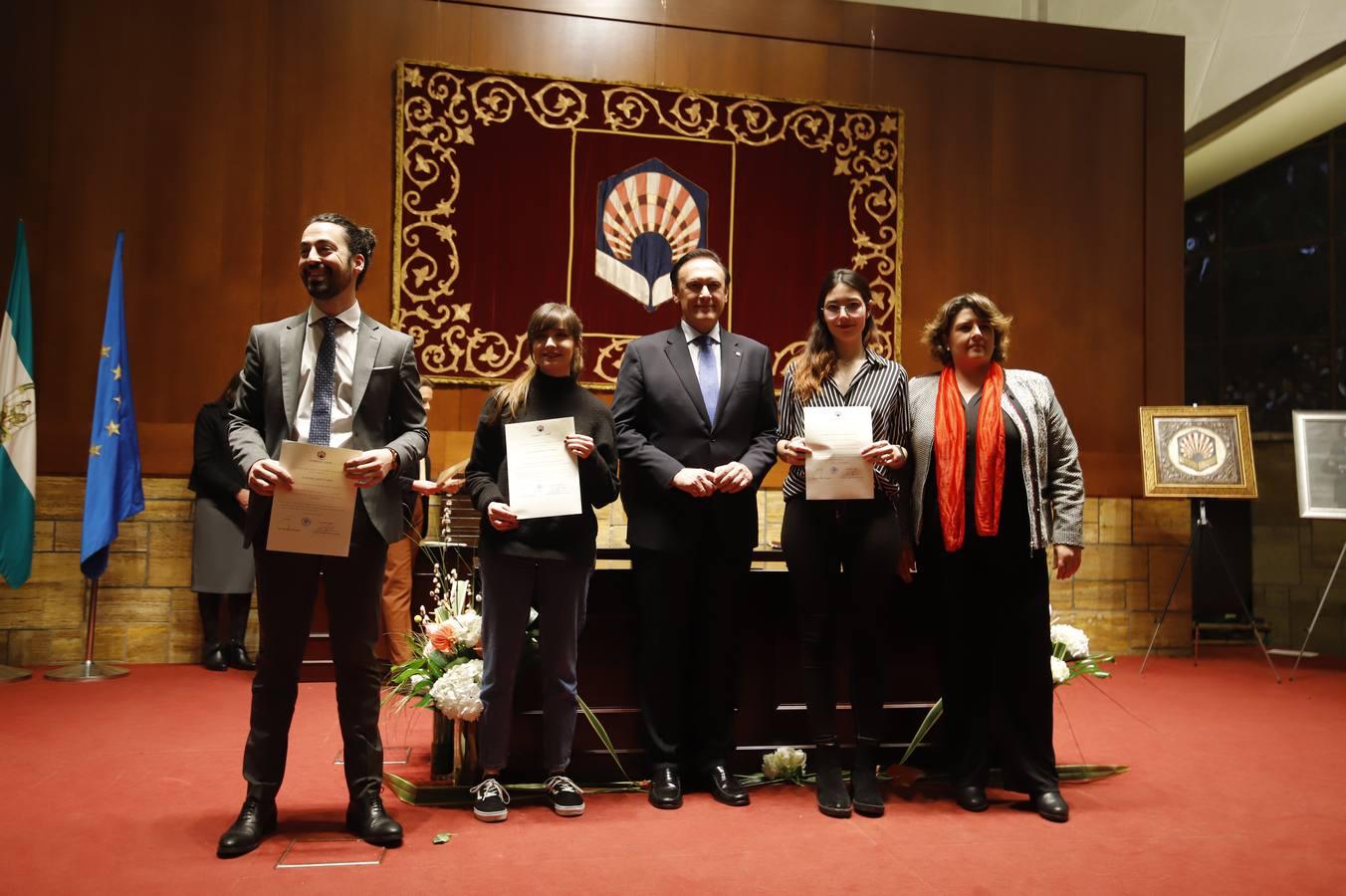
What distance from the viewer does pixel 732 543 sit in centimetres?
281

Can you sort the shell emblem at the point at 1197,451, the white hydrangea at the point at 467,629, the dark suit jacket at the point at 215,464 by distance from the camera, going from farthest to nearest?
the shell emblem at the point at 1197,451 → the dark suit jacket at the point at 215,464 → the white hydrangea at the point at 467,629

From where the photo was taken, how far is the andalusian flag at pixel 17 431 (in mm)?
4605

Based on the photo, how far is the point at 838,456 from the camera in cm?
272

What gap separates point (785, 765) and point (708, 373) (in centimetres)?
122

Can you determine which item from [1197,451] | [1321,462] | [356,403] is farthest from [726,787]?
[1321,462]

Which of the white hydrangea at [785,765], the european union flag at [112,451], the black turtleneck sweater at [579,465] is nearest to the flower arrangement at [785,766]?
the white hydrangea at [785,765]

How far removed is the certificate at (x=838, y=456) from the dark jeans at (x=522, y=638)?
2.24ft

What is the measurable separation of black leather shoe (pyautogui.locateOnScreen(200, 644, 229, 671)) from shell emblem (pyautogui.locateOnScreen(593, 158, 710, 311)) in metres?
2.77

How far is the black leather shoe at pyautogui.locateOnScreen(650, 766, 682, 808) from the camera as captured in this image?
276 cm

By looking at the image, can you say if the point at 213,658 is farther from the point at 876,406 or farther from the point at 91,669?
the point at 876,406

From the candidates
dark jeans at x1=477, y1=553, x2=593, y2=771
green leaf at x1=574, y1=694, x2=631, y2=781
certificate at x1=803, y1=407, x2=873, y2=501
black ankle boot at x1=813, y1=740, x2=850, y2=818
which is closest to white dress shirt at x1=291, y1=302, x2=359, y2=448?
dark jeans at x1=477, y1=553, x2=593, y2=771

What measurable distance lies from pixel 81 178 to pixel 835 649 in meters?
4.56

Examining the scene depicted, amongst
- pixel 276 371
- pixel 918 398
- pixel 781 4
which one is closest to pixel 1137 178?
pixel 781 4

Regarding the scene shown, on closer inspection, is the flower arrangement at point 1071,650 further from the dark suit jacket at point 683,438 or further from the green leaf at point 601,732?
the green leaf at point 601,732
